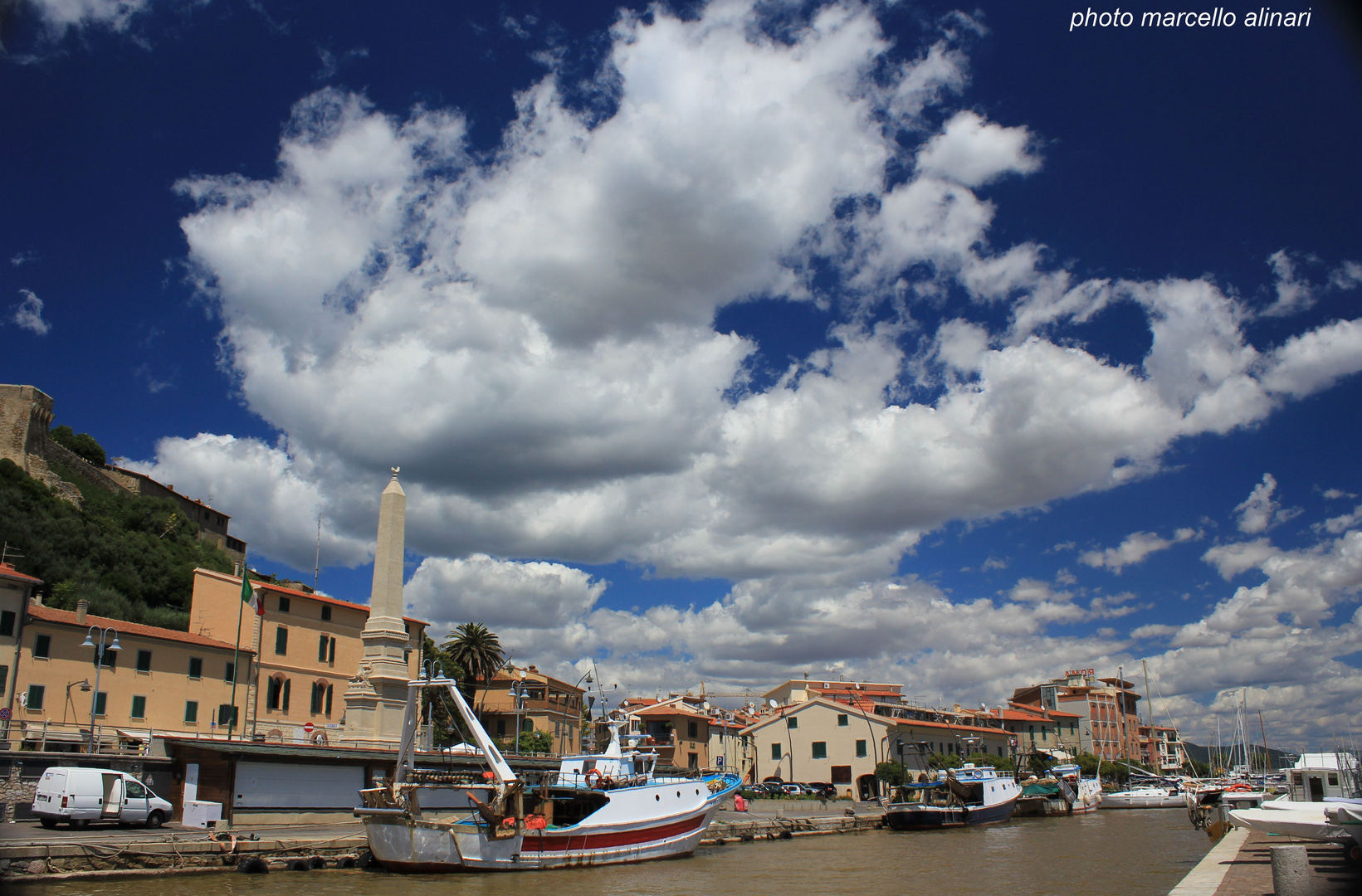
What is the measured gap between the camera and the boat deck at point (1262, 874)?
1051cm

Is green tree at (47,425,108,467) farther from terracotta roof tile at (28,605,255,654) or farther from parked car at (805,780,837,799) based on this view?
parked car at (805,780,837,799)

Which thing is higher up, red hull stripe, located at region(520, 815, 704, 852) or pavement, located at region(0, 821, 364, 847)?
pavement, located at region(0, 821, 364, 847)

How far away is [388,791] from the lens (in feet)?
81.7

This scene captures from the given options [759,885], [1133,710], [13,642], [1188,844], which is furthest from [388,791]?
[1133,710]

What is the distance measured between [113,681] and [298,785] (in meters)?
13.9

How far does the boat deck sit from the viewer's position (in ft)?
34.5

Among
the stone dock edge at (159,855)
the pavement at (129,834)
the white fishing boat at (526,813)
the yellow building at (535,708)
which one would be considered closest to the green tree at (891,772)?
the yellow building at (535,708)

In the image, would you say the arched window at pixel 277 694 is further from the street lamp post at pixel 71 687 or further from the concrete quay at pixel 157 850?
the concrete quay at pixel 157 850

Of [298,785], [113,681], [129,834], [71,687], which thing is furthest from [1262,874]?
[71,687]

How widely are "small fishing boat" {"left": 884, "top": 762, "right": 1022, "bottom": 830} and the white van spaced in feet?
116

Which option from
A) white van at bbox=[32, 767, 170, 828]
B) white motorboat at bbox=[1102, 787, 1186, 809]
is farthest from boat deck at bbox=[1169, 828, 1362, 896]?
white motorboat at bbox=[1102, 787, 1186, 809]

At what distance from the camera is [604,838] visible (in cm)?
2888

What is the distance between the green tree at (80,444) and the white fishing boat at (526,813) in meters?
73.2

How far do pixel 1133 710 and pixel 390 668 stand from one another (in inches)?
5306
